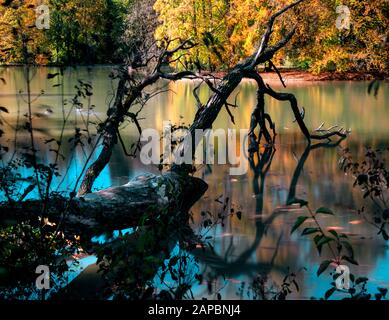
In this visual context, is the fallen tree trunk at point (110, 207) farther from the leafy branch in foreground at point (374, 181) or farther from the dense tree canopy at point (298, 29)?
the dense tree canopy at point (298, 29)

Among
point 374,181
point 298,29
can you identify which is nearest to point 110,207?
point 374,181

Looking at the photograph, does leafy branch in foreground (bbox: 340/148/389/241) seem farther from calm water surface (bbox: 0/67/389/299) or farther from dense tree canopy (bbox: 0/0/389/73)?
dense tree canopy (bbox: 0/0/389/73)

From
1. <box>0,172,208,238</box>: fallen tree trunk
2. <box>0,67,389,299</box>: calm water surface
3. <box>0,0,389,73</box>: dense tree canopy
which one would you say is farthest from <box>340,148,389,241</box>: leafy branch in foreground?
<box>0,0,389,73</box>: dense tree canopy

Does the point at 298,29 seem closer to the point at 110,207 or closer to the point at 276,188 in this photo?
the point at 276,188

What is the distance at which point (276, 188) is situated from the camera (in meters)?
8.18

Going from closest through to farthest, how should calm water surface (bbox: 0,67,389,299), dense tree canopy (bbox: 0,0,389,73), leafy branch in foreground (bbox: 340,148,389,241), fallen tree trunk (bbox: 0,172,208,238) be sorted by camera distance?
leafy branch in foreground (bbox: 340,148,389,241) < calm water surface (bbox: 0,67,389,299) < fallen tree trunk (bbox: 0,172,208,238) < dense tree canopy (bbox: 0,0,389,73)

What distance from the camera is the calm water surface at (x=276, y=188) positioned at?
511 centimetres

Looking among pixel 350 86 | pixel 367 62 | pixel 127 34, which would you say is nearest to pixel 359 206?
pixel 350 86

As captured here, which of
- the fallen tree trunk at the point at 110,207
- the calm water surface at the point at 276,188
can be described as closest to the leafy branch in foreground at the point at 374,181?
the calm water surface at the point at 276,188

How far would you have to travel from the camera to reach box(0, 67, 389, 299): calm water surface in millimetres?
5105

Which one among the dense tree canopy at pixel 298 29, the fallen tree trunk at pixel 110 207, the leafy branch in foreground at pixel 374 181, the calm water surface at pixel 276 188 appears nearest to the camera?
the leafy branch in foreground at pixel 374 181
